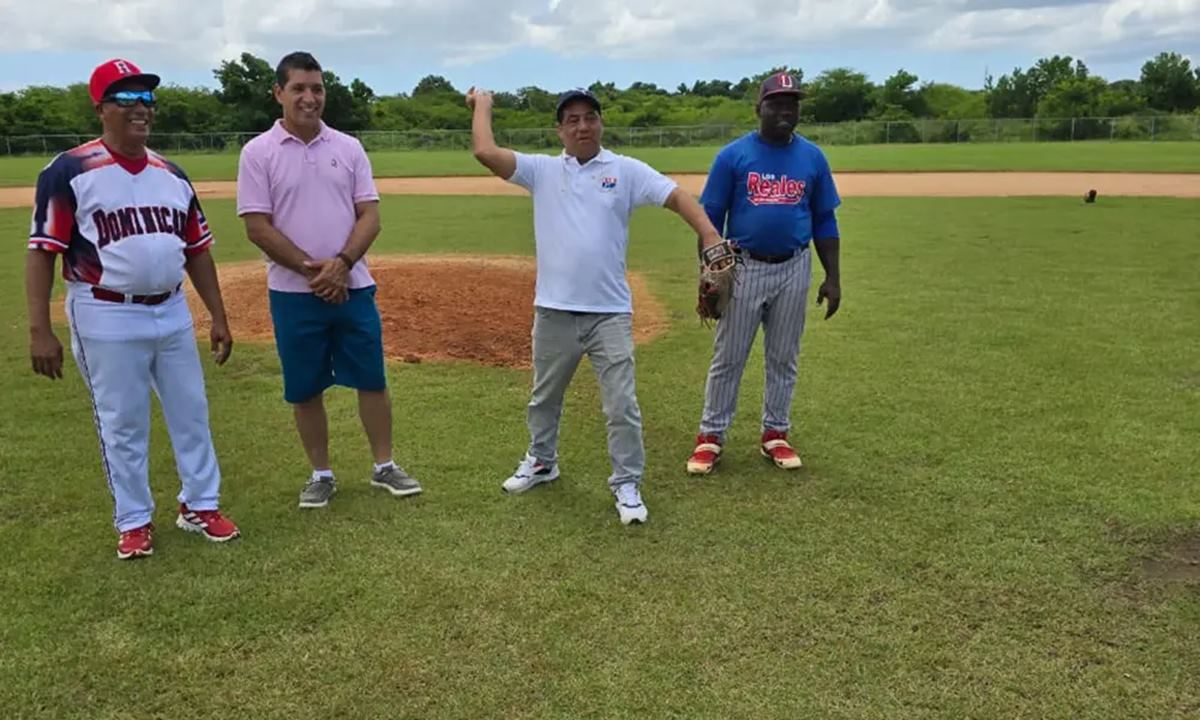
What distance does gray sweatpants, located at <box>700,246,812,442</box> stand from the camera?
190 inches

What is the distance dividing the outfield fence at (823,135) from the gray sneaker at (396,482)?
46.3 metres

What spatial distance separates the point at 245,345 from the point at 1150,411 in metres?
6.81

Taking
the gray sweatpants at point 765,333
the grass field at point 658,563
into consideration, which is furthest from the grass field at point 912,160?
the gray sweatpants at point 765,333

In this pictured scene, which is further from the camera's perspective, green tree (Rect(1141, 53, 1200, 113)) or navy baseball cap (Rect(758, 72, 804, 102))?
green tree (Rect(1141, 53, 1200, 113))

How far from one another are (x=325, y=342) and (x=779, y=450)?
95.7 inches

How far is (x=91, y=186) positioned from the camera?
3.61 metres

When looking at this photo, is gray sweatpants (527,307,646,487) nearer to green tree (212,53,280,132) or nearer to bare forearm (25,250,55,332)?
bare forearm (25,250,55,332)

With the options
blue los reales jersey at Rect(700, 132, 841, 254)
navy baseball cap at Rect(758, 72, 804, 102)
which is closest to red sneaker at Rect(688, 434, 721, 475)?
Result: blue los reales jersey at Rect(700, 132, 841, 254)

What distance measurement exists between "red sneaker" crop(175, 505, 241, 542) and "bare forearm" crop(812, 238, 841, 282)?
320cm

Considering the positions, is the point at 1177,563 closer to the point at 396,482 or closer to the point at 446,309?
the point at 396,482

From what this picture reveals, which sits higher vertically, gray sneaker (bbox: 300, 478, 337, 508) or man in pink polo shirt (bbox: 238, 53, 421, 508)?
man in pink polo shirt (bbox: 238, 53, 421, 508)

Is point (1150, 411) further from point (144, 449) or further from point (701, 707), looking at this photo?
point (144, 449)

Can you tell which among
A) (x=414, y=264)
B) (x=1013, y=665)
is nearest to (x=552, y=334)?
(x=1013, y=665)

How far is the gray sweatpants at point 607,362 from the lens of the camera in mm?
4332
